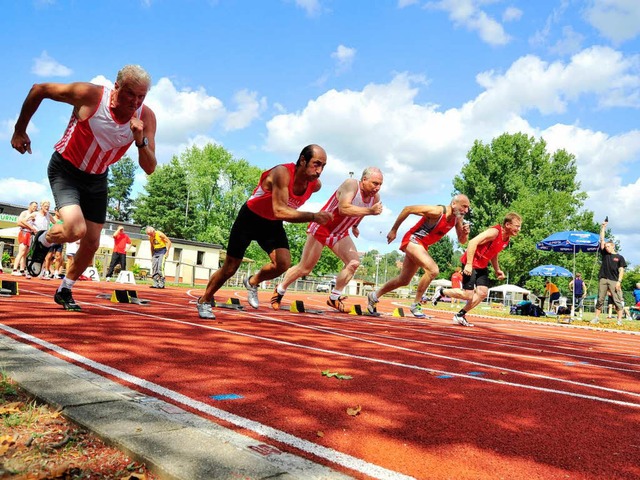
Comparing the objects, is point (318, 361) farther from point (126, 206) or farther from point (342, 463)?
point (126, 206)

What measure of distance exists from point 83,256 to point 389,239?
5239 millimetres

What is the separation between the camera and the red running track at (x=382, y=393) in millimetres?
2016

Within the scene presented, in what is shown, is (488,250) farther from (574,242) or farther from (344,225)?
(574,242)

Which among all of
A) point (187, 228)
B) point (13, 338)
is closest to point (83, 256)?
point (13, 338)

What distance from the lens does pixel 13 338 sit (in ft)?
11.6

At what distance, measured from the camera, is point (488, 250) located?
950 centimetres

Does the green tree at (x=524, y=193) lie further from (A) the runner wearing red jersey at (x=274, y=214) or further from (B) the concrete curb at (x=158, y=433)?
(B) the concrete curb at (x=158, y=433)

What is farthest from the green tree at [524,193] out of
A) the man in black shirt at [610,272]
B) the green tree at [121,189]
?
the green tree at [121,189]

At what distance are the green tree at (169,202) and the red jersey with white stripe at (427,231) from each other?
5475 centimetres

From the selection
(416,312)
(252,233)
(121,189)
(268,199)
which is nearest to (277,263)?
(252,233)

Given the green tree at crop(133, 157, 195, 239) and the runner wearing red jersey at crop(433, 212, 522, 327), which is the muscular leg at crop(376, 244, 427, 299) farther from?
the green tree at crop(133, 157, 195, 239)

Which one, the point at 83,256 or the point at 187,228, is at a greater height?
the point at 187,228

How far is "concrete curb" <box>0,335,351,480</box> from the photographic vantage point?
1680 mm

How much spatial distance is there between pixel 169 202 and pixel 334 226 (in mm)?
57567
